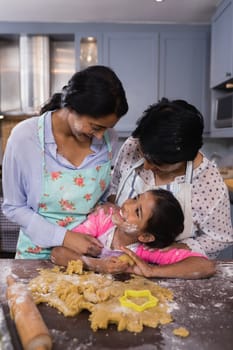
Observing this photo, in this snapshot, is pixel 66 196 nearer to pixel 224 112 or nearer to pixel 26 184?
pixel 26 184

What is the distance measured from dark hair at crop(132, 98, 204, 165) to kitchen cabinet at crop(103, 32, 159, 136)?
2505mm

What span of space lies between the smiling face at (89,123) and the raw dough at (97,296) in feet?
1.21

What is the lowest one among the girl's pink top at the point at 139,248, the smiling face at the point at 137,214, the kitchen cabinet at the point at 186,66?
the girl's pink top at the point at 139,248

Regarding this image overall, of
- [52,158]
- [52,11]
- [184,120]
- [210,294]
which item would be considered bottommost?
[210,294]

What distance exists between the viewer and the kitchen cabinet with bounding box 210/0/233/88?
272 cm

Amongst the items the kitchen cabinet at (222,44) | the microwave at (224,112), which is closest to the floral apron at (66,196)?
the microwave at (224,112)

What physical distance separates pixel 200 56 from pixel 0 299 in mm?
3169

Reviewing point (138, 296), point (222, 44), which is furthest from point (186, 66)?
point (138, 296)

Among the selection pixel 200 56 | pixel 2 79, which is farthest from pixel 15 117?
pixel 200 56

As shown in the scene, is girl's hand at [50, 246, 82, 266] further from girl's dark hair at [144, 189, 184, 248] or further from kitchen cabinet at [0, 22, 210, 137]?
kitchen cabinet at [0, 22, 210, 137]

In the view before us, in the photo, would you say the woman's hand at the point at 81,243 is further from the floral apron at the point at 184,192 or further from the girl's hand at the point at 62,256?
the floral apron at the point at 184,192

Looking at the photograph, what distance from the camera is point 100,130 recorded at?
1049 millimetres

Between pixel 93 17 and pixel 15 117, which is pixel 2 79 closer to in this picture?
pixel 15 117

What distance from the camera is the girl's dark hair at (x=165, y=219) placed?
3.60ft
